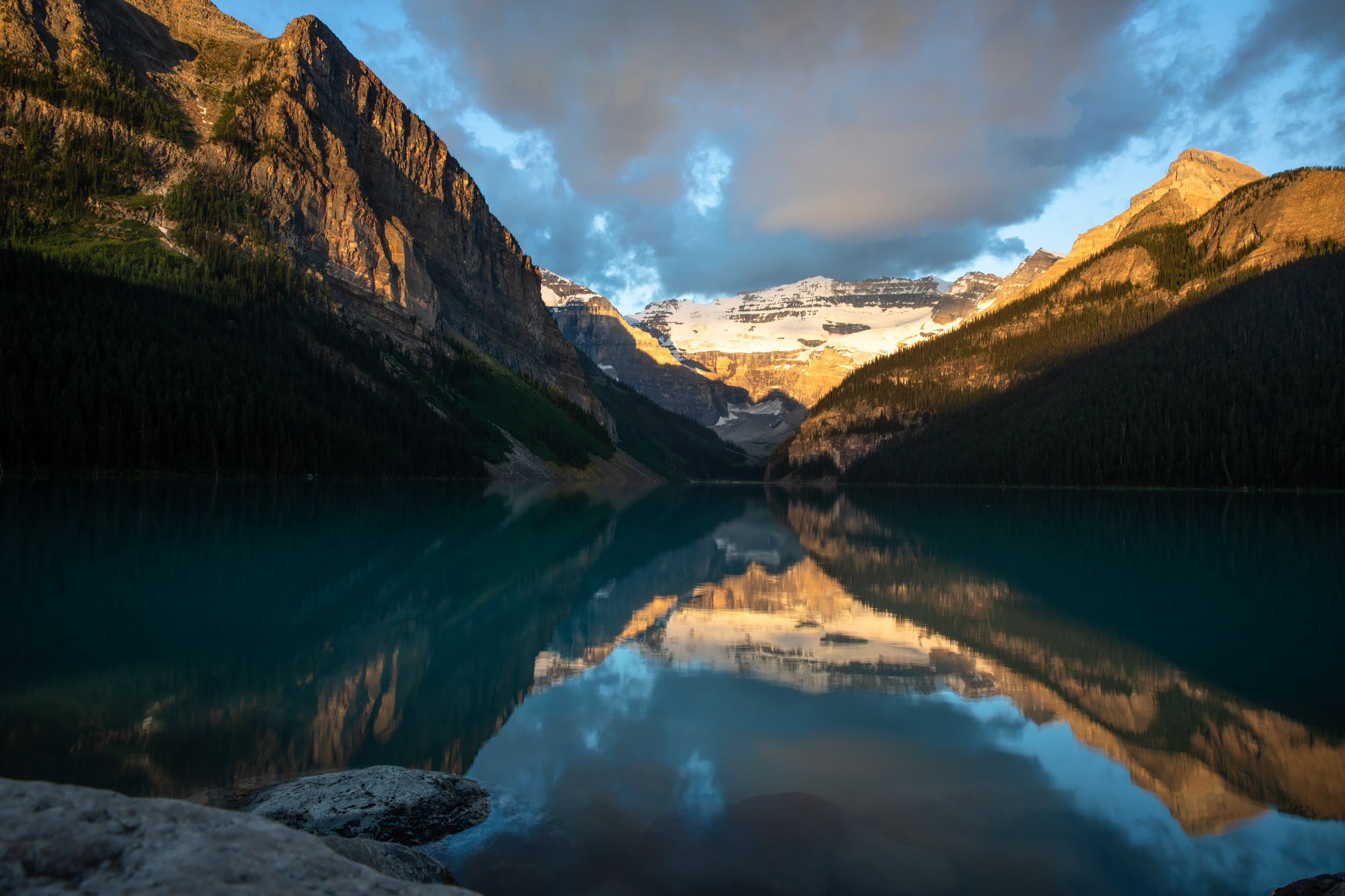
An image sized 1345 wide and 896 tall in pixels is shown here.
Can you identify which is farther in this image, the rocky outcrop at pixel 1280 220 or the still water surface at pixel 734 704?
the rocky outcrop at pixel 1280 220

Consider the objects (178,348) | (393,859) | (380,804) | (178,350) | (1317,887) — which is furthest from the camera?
(178,348)

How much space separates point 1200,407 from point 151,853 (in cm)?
13337

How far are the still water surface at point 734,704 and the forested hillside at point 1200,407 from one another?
9048 cm

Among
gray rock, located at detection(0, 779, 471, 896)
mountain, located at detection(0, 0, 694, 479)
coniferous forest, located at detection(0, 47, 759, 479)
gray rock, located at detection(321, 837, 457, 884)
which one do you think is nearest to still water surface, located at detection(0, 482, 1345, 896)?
gray rock, located at detection(321, 837, 457, 884)

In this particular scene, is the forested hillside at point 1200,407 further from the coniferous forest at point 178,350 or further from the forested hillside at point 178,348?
the forested hillside at point 178,348

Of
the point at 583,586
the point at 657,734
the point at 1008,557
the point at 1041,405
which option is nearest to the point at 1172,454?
the point at 1041,405

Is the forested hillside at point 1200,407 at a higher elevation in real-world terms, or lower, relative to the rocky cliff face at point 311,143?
lower

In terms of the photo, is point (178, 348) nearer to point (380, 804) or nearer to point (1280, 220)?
point (380, 804)

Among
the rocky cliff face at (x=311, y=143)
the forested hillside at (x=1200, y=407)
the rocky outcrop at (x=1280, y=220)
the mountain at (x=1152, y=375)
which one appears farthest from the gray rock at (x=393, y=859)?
the rocky outcrop at (x=1280, y=220)

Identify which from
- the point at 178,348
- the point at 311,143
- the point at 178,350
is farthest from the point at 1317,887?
the point at 311,143

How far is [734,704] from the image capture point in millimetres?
11797

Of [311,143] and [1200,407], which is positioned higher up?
[311,143]

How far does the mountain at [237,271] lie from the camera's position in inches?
2721

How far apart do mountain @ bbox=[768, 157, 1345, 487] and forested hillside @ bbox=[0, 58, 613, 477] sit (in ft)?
269
